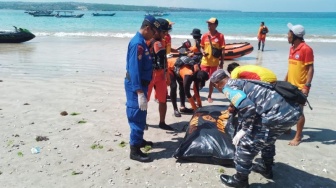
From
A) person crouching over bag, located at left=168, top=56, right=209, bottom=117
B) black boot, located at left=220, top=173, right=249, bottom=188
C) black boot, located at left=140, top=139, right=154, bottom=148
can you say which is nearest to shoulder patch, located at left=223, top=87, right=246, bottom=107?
black boot, located at left=220, top=173, right=249, bottom=188

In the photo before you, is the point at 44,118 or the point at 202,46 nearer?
the point at 44,118

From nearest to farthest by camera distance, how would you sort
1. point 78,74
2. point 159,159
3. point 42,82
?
point 159,159
point 42,82
point 78,74

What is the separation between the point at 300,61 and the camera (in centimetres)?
524

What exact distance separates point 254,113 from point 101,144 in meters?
2.74

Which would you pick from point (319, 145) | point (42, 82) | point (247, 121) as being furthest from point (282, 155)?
point (42, 82)

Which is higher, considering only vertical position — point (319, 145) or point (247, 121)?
point (247, 121)

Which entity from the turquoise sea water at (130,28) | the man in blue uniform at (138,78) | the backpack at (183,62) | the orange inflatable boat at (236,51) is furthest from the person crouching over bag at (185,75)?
the turquoise sea water at (130,28)

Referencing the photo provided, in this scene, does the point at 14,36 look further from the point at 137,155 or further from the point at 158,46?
the point at 137,155

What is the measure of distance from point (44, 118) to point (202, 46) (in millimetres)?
3766

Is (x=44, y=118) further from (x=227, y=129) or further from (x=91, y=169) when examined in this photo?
(x=227, y=129)

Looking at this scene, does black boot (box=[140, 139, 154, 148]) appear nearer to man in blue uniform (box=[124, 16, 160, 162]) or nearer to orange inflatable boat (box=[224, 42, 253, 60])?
man in blue uniform (box=[124, 16, 160, 162])

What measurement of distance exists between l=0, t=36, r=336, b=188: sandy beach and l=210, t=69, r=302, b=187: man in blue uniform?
0.73 m

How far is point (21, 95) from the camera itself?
805 centimetres

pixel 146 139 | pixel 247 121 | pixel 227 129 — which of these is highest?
pixel 247 121
